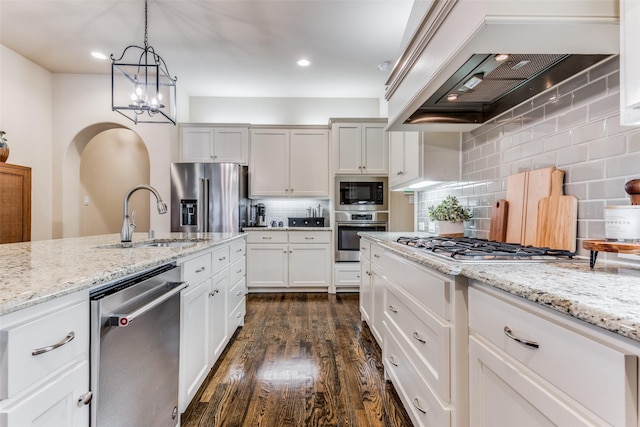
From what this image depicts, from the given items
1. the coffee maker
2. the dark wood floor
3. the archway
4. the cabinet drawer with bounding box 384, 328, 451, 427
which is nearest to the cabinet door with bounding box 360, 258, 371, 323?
the dark wood floor

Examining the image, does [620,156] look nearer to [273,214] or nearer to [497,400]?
[497,400]

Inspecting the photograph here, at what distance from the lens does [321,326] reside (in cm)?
286

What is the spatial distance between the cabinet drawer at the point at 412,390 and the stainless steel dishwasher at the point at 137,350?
1093mm

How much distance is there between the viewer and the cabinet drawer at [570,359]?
1.70ft

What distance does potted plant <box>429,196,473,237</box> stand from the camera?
6.91 feet

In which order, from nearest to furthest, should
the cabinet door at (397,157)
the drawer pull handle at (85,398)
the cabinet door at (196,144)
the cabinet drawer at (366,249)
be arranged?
the drawer pull handle at (85,398)
the cabinet drawer at (366,249)
the cabinet door at (397,157)
the cabinet door at (196,144)

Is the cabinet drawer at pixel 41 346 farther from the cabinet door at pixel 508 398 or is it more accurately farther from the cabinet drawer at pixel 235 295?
the cabinet drawer at pixel 235 295

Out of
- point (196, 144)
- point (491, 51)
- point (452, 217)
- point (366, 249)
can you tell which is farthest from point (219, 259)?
point (196, 144)

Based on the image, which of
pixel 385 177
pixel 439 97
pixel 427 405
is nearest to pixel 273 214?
pixel 385 177

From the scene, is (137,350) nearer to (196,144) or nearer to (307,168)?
(307,168)

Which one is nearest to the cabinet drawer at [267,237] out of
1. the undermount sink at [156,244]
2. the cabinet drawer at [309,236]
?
the cabinet drawer at [309,236]

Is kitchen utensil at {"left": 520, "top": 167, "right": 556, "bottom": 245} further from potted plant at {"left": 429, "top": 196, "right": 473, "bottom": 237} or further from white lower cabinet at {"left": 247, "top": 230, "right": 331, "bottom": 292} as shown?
white lower cabinet at {"left": 247, "top": 230, "right": 331, "bottom": 292}

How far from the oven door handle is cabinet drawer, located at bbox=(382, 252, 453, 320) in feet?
3.50

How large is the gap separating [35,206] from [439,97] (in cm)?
468
